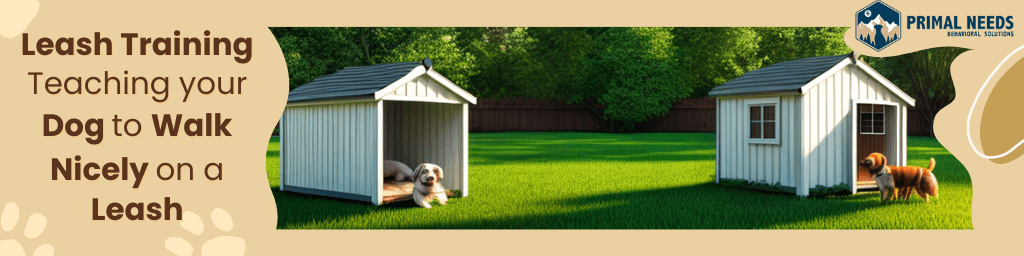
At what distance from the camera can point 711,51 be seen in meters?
41.1

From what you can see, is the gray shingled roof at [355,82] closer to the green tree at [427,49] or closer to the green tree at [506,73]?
the green tree at [427,49]

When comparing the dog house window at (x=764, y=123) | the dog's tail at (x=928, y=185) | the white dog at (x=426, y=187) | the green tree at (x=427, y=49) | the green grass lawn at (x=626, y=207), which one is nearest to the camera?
the green grass lawn at (x=626, y=207)

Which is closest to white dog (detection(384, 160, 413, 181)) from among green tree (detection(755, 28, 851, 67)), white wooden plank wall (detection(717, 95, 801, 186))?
white wooden plank wall (detection(717, 95, 801, 186))

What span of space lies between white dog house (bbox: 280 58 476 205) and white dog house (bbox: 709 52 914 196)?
4778 millimetres

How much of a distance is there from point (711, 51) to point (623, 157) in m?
23.9

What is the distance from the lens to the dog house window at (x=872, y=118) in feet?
40.4

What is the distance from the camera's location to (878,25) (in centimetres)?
819

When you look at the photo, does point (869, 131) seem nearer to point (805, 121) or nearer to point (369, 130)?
point (805, 121)

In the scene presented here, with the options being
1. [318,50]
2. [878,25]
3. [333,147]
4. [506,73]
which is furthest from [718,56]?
[333,147]

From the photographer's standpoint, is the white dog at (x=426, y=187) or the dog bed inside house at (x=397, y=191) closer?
the white dog at (x=426, y=187)

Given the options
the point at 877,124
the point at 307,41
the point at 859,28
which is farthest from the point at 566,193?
the point at 307,41

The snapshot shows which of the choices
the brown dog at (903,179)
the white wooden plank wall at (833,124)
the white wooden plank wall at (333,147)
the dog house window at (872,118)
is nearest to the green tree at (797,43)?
the dog house window at (872,118)

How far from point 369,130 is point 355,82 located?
3.73 feet

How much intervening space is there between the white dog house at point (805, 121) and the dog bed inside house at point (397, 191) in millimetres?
5176
